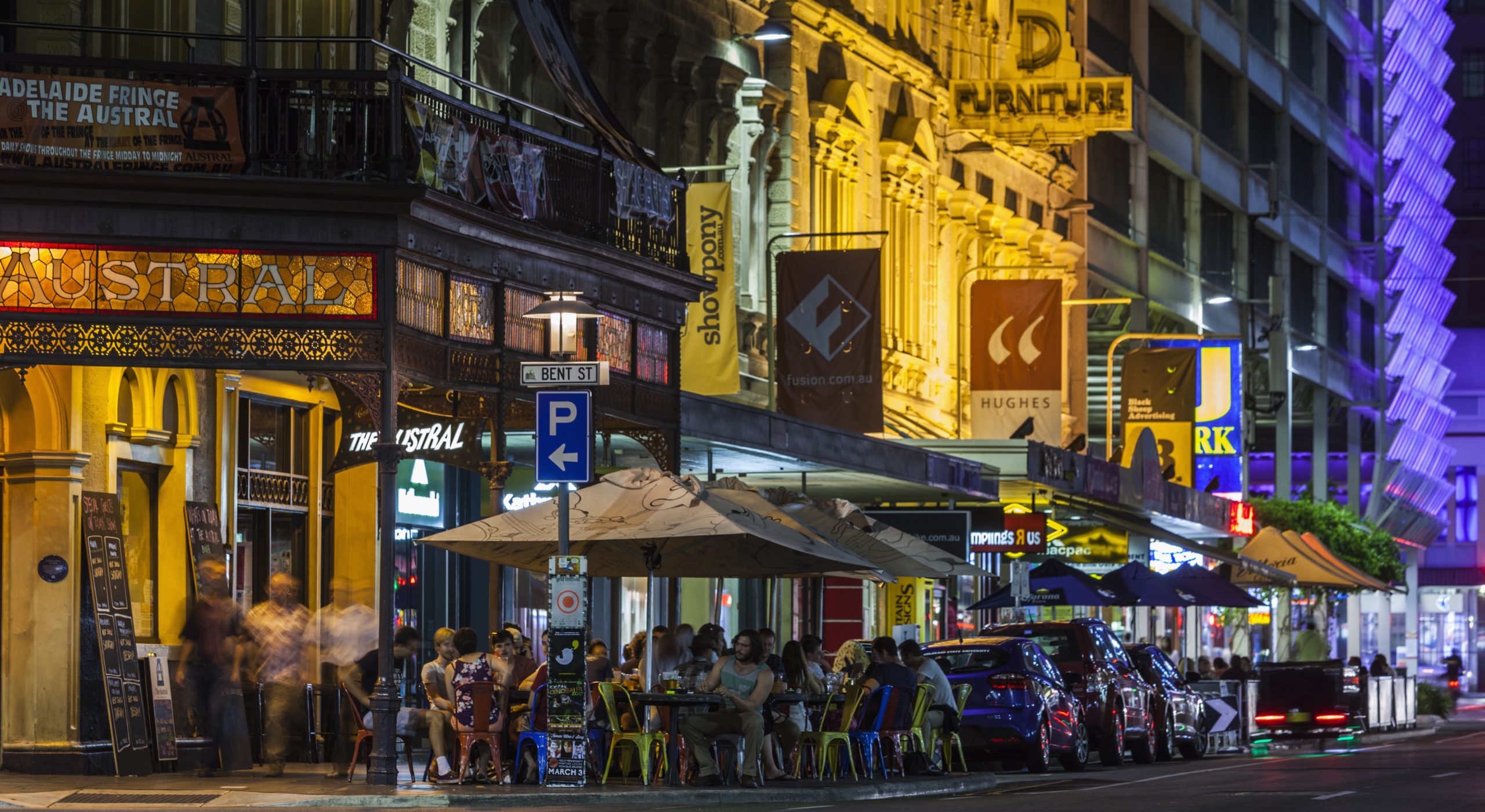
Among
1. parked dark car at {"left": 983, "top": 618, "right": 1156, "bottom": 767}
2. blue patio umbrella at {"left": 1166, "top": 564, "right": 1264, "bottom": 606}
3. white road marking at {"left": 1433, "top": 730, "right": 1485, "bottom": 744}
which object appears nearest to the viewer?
parked dark car at {"left": 983, "top": 618, "right": 1156, "bottom": 767}

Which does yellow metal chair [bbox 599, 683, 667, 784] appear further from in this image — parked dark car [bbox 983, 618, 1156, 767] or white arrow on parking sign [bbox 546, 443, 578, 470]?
parked dark car [bbox 983, 618, 1156, 767]

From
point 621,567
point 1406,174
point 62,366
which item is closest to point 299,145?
point 62,366

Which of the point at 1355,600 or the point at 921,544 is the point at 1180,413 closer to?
the point at 921,544

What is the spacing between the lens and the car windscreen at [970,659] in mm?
25203

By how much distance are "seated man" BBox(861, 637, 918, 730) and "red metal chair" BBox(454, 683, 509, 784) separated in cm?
388

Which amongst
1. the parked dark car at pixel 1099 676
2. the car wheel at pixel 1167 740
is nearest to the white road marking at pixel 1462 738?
the car wheel at pixel 1167 740

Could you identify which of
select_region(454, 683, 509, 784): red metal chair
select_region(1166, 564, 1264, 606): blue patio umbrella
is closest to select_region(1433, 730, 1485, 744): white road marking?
select_region(1166, 564, 1264, 606): blue patio umbrella

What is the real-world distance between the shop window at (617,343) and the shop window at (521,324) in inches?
48.8

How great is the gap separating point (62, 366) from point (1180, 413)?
32055 mm

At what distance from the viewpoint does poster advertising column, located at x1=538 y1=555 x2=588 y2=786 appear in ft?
65.9

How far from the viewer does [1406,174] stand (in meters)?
85.8

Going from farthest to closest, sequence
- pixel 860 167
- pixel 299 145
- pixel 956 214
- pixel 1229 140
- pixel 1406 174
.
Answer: pixel 1406 174 < pixel 1229 140 < pixel 956 214 < pixel 860 167 < pixel 299 145

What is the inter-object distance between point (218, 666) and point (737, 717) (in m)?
4.24

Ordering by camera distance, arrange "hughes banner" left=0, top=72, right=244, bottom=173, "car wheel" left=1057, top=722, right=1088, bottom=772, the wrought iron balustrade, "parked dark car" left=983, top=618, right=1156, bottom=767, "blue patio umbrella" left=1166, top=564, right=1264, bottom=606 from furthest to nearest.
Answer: "blue patio umbrella" left=1166, top=564, right=1264, bottom=606 → "parked dark car" left=983, top=618, right=1156, bottom=767 → "car wheel" left=1057, top=722, right=1088, bottom=772 → the wrought iron balustrade → "hughes banner" left=0, top=72, right=244, bottom=173
